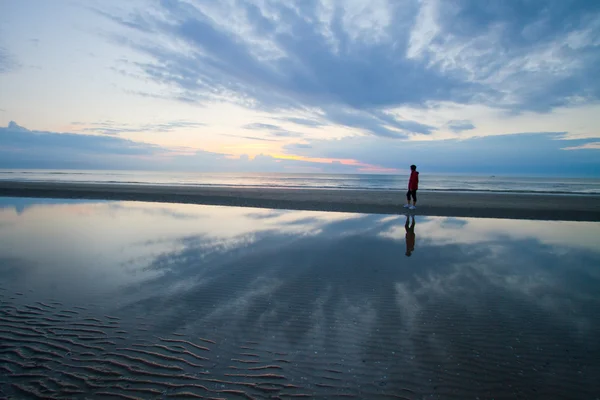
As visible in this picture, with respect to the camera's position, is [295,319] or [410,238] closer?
[295,319]

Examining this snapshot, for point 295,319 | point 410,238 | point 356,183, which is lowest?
point 295,319

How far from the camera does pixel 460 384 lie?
3.74 metres

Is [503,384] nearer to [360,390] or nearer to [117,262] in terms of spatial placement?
[360,390]

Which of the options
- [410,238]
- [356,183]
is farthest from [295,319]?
[356,183]

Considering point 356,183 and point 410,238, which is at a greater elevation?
point 356,183

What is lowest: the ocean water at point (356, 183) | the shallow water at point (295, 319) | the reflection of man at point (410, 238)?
the shallow water at point (295, 319)

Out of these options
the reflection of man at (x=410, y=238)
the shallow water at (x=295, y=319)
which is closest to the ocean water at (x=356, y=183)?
the reflection of man at (x=410, y=238)

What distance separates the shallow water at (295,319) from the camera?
3.77m

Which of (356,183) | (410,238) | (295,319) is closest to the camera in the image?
(295,319)

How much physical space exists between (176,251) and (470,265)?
851 centimetres

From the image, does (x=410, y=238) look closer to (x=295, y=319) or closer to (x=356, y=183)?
(x=295, y=319)

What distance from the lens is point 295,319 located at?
5344 mm

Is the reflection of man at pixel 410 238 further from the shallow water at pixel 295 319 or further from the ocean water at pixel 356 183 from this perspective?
the ocean water at pixel 356 183

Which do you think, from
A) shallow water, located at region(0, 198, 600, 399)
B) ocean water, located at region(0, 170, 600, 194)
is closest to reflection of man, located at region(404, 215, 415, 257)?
shallow water, located at region(0, 198, 600, 399)
